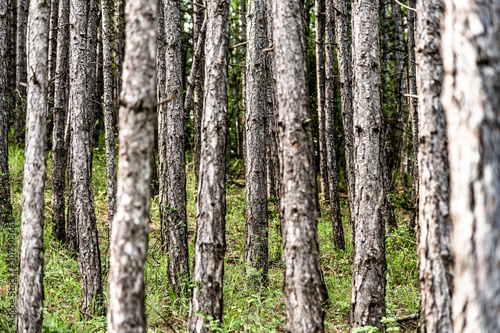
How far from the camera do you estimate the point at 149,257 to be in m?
8.38

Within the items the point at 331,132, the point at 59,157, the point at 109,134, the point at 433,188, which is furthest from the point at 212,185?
the point at 331,132

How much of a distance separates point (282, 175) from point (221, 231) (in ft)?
3.59

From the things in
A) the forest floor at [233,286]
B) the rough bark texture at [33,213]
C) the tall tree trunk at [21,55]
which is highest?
the tall tree trunk at [21,55]

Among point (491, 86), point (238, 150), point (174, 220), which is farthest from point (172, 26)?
point (238, 150)

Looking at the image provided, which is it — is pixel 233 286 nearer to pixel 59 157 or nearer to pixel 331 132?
pixel 59 157

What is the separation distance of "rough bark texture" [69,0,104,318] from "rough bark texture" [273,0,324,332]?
3.25 metres

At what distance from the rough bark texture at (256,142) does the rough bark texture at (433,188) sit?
412cm

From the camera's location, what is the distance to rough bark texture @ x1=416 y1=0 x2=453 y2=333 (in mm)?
3562

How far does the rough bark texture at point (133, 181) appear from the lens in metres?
3.20

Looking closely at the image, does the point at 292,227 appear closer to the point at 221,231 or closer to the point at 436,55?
the point at 221,231

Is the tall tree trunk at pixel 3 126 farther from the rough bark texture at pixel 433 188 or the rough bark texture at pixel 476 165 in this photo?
the rough bark texture at pixel 476 165

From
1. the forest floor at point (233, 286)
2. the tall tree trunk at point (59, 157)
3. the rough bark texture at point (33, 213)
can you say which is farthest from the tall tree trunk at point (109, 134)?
the rough bark texture at point (33, 213)

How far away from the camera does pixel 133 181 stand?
10.6 feet

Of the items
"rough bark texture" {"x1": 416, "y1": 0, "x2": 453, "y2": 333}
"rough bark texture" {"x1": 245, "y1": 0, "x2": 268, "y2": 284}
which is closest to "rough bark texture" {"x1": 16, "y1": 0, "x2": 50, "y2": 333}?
"rough bark texture" {"x1": 416, "y1": 0, "x2": 453, "y2": 333}
